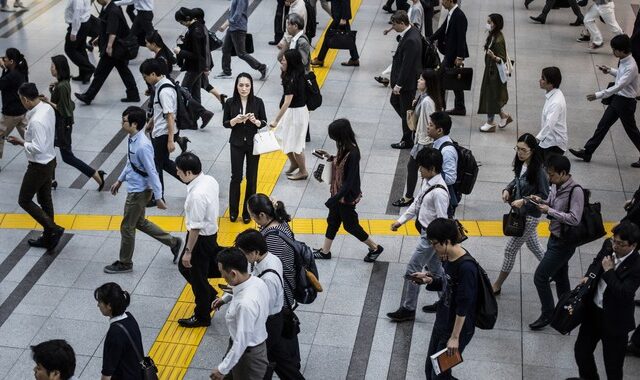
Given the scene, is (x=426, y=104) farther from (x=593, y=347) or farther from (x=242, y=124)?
(x=593, y=347)

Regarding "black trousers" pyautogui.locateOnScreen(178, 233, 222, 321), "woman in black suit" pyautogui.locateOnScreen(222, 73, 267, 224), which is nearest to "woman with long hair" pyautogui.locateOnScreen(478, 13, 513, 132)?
"woman in black suit" pyautogui.locateOnScreen(222, 73, 267, 224)

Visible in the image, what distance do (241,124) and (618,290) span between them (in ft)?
14.3

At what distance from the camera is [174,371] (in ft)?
24.4

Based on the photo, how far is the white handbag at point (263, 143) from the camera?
9586 millimetres

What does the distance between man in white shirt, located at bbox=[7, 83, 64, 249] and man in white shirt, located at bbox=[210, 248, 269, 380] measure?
3.59 metres

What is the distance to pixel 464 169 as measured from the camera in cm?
838

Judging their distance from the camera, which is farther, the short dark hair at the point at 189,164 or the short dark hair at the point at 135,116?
the short dark hair at the point at 135,116

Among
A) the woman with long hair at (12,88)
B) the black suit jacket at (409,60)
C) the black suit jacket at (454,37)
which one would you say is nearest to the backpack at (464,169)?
the black suit jacket at (409,60)

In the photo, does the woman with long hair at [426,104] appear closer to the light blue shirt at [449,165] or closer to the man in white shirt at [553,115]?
the man in white shirt at [553,115]

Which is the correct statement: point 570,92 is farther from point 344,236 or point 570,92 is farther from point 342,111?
point 344,236

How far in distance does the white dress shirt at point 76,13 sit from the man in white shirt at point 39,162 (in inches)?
172

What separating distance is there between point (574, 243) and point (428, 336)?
1442 mm

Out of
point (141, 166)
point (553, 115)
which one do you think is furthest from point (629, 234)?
point (141, 166)

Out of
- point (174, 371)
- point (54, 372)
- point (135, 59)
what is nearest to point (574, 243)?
point (174, 371)
